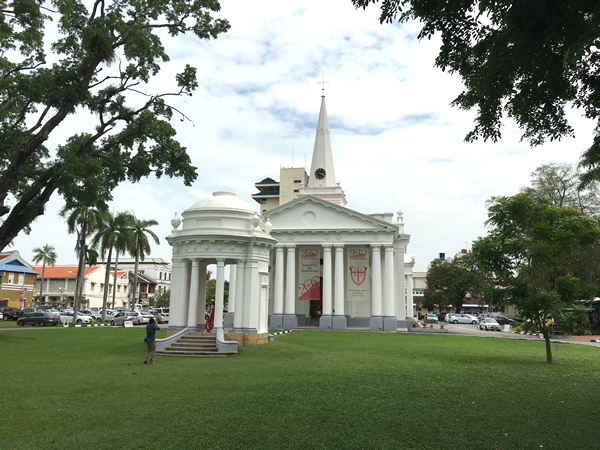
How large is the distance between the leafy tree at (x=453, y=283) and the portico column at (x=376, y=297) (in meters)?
38.9

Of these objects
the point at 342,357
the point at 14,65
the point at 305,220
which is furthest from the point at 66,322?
the point at 342,357

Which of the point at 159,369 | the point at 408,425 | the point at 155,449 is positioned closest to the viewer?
the point at 155,449

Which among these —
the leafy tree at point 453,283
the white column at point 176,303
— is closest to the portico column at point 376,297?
the white column at point 176,303

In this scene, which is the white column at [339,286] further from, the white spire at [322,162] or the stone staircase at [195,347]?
the stone staircase at [195,347]

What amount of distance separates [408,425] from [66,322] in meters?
38.8

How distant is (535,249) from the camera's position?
16.5m

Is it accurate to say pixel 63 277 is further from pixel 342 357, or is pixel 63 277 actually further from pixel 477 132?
pixel 477 132

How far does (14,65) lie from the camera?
16844mm

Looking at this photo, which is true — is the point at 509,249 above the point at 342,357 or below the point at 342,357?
above

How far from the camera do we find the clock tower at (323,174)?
46.3 m

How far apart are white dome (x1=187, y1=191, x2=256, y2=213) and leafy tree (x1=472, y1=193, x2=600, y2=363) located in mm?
9899

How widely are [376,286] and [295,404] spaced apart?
93.5 ft

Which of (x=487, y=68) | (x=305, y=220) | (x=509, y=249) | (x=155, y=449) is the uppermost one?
(x=305, y=220)

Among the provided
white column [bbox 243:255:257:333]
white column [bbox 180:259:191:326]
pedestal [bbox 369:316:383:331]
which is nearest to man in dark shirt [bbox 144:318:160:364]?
white column [bbox 180:259:191:326]
